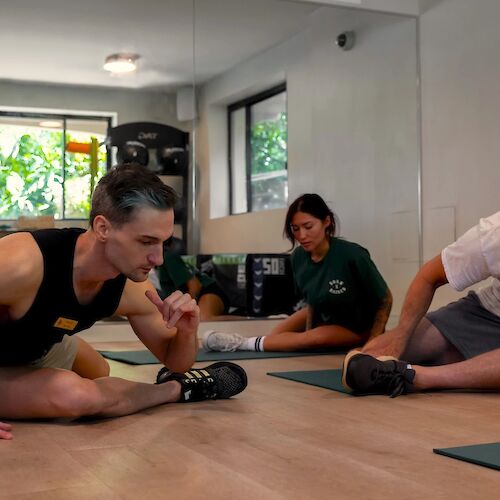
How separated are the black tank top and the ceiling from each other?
2822 mm

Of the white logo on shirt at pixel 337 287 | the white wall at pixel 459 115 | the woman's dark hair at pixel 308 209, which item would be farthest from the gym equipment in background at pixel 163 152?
the white wall at pixel 459 115

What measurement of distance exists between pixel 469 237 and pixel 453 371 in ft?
1.45

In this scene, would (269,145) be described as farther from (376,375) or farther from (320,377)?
(376,375)

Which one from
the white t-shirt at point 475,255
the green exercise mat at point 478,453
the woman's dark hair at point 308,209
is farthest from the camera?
the woman's dark hair at point 308,209

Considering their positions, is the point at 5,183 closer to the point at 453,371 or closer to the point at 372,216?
the point at 372,216

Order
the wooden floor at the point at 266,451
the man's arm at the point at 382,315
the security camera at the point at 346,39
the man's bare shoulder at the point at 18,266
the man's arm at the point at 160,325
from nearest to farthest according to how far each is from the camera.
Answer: the wooden floor at the point at 266,451 → the man's bare shoulder at the point at 18,266 → the man's arm at the point at 160,325 → the man's arm at the point at 382,315 → the security camera at the point at 346,39

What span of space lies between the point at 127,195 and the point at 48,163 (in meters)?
2.72

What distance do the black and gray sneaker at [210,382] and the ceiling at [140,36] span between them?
8.72ft

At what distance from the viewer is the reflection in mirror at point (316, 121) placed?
199 inches

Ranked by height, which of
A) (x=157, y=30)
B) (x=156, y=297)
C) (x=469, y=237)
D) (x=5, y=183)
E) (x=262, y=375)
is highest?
(x=157, y=30)

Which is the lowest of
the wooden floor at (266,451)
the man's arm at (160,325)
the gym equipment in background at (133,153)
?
the wooden floor at (266,451)

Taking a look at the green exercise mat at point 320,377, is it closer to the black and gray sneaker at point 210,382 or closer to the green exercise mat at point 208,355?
the black and gray sneaker at point 210,382

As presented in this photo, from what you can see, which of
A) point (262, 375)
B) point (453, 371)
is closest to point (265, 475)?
point (453, 371)

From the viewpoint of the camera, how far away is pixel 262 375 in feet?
10.7
